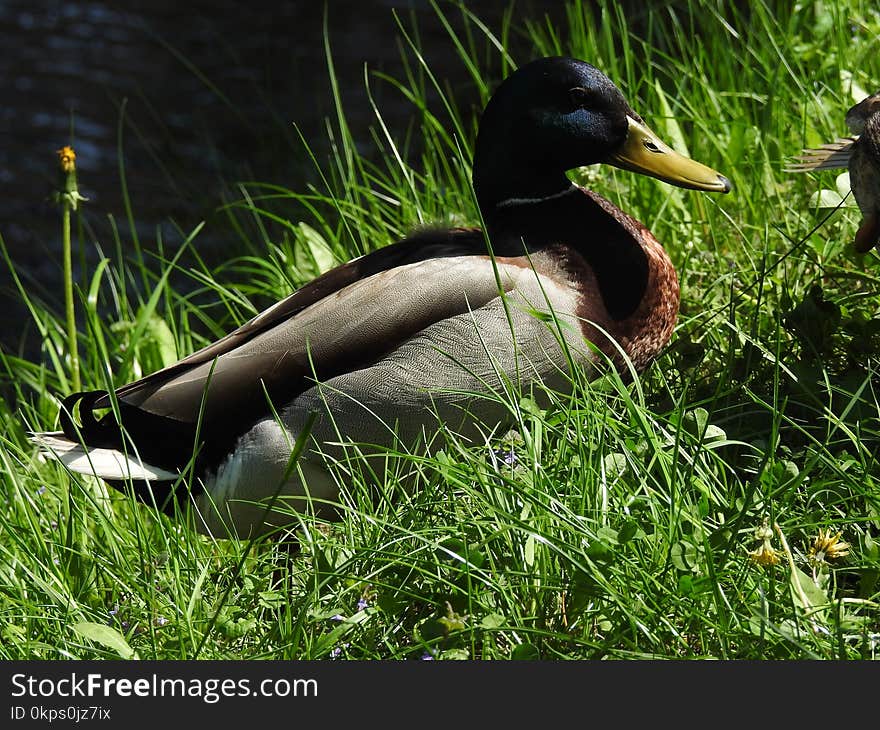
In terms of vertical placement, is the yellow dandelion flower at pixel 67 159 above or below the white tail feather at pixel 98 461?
above

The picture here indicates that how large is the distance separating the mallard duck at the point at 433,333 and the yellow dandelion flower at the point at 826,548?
72 cm

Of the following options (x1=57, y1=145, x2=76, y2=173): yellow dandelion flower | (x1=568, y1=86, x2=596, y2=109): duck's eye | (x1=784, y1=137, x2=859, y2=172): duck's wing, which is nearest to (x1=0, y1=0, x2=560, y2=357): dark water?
(x1=57, y1=145, x2=76, y2=173): yellow dandelion flower

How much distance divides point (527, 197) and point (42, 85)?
16.3 feet

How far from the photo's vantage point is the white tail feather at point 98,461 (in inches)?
125

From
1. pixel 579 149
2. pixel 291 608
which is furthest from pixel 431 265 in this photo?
pixel 291 608

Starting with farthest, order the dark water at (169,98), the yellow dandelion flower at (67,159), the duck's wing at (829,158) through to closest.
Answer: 1. the dark water at (169,98)
2. the yellow dandelion flower at (67,159)
3. the duck's wing at (829,158)

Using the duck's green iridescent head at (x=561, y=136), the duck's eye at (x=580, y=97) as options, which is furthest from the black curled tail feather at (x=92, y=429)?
the duck's eye at (x=580, y=97)

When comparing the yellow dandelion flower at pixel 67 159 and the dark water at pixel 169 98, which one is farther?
the dark water at pixel 169 98

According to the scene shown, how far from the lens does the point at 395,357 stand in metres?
3.06

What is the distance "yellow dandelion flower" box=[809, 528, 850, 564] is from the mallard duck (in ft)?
2.38

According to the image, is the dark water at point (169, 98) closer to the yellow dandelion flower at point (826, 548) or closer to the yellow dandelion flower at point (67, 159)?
the yellow dandelion flower at point (67, 159)

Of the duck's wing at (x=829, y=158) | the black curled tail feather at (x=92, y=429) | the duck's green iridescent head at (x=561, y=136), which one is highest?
the duck's green iridescent head at (x=561, y=136)

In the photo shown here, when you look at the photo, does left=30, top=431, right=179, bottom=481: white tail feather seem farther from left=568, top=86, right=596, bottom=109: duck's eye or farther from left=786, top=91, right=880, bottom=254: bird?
left=786, top=91, right=880, bottom=254: bird

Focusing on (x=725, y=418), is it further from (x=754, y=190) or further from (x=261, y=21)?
(x=261, y=21)
